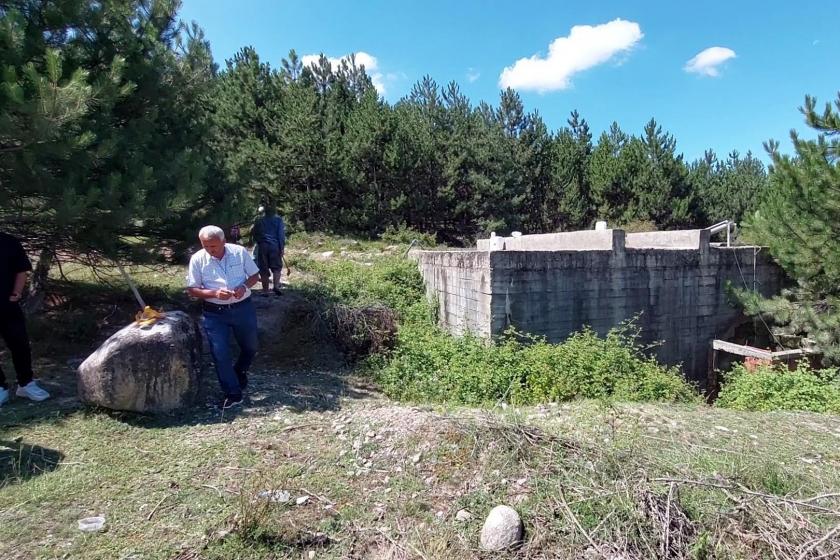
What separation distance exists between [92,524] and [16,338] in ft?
7.86

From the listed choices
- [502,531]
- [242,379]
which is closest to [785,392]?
[502,531]

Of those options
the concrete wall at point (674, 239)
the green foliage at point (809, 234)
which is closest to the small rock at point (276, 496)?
the concrete wall at point (674, 239)

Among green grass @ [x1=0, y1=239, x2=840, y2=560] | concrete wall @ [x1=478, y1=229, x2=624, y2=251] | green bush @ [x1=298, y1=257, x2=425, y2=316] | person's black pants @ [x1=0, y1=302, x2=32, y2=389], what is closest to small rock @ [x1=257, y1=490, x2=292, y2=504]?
green grass @ [x1=0, y1=239, x2=840, y2=560]

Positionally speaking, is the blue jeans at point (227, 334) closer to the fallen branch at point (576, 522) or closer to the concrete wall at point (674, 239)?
the fallen branch at point (576, 522)

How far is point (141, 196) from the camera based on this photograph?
494 centimetres

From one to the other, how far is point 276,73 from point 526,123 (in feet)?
36.2

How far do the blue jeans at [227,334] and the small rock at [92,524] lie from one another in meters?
1.65

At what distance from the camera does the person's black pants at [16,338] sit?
13.7ft

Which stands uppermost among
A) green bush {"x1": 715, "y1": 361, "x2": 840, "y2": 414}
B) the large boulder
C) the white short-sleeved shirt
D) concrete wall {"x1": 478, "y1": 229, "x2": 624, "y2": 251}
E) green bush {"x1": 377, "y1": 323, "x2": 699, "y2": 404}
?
concrete wall {"x1": 478, "y1": 229, "x2": 624, "y2": 251}

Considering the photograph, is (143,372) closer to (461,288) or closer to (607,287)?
(461,288)

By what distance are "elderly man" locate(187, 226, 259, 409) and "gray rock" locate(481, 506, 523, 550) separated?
103 inches

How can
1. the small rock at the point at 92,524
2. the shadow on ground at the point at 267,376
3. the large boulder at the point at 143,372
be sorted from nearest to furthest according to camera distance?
1. the small rock at the point at 92,524
2. the large boulder at the point at 143,372
3. the shadow on ground at the point at 267,376

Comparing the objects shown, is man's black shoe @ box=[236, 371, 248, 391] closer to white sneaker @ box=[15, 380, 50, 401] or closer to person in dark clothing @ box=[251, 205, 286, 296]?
white sneaker @ box=[15, 380, 50, 401]

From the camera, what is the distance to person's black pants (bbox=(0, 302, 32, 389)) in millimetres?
4176
